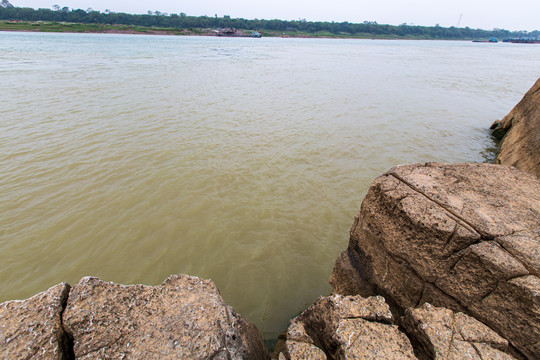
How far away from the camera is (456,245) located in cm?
247

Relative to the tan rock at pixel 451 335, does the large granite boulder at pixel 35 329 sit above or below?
above

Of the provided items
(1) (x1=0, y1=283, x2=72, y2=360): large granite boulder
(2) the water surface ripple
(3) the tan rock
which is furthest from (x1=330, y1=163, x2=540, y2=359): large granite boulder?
(1) (x1=0, y1=283, x2=72, y2=360): large granite boulder

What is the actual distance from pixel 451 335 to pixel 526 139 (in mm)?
6394

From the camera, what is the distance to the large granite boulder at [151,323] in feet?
6.07

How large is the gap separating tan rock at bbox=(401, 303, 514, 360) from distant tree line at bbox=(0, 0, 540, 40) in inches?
4885

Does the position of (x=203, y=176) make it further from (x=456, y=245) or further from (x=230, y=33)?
(x=230, y=33)

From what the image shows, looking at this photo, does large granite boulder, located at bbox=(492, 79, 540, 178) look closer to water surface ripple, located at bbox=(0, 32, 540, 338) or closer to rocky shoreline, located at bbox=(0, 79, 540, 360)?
water surface ripple, located at bbox=(0, 32, 540, 338)

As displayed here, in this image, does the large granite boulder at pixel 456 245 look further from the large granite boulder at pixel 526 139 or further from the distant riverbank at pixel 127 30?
the distant riverbank at pixel 127 30

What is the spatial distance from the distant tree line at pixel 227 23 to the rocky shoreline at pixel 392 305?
123281 millimetres

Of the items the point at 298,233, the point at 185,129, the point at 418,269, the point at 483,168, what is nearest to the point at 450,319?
the point at 418,269

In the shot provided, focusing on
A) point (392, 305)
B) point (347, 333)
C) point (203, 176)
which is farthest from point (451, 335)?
point (203, 176)

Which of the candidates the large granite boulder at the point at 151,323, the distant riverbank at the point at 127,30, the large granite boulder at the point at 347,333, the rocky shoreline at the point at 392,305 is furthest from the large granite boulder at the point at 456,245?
the distant riverbank at the point at 127,30

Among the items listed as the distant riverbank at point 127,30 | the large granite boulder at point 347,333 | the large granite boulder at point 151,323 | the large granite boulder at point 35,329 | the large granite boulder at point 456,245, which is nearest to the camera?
the large granite boulder at point 35,329

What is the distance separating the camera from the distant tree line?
95938mm
